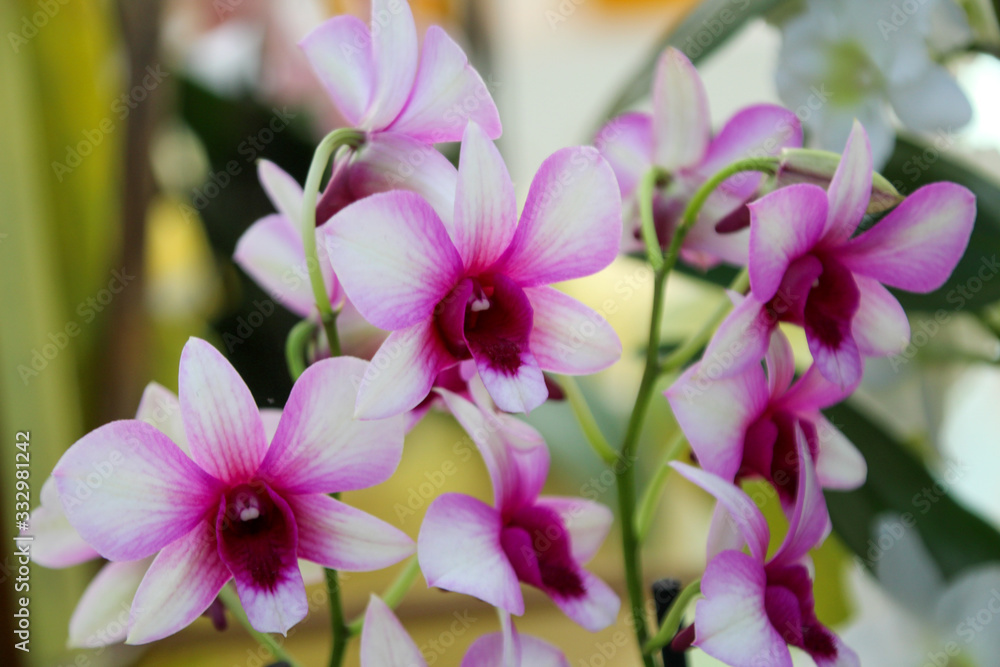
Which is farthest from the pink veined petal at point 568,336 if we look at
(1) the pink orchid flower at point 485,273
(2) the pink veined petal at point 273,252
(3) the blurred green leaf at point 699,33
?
(3) the blurred green leaf at point 699,33

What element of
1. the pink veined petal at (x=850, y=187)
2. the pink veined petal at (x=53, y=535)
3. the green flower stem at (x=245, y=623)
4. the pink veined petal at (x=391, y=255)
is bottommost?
the green flower stem at (x=245, y=623)

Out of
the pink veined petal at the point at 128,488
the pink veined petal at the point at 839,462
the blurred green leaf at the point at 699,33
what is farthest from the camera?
the blurred green leaf at the point at 699,33

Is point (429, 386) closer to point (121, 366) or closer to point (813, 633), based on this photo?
point (813, 633)

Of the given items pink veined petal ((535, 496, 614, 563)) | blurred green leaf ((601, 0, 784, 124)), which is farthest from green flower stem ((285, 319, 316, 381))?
blurred green leaf ((601, 0, 784, 124))

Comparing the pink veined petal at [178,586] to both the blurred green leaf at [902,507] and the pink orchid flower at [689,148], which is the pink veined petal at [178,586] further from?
the blurred green leaf at [902,507]

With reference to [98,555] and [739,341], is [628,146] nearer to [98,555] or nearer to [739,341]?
[739,341]

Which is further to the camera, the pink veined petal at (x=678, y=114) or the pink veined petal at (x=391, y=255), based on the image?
the pink veined petal at (x=678, y=114)

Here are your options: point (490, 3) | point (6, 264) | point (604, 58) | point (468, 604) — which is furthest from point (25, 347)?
point (604, 58)
